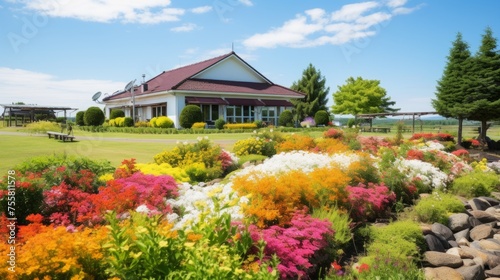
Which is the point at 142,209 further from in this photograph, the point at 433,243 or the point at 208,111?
the point at 208,111

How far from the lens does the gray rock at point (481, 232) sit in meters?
6.89

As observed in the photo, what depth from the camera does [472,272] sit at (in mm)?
5211

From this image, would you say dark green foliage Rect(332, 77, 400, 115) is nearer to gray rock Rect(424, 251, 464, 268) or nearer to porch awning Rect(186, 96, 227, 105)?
porch awning Rect(186, 96, 227, 105)

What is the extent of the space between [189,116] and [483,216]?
2499cm

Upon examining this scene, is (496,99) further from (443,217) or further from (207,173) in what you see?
(207,173)

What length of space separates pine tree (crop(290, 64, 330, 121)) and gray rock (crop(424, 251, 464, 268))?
41040 mm

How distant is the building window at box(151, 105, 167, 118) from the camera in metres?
36.1

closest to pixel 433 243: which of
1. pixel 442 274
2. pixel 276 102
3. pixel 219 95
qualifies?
pixel 442 274

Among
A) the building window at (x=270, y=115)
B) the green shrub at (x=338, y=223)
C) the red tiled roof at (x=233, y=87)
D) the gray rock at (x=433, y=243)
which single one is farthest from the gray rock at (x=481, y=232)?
the building window at (x=270, y=115)

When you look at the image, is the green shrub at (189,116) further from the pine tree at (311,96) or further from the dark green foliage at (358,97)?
the dark green foliage at (358,97)

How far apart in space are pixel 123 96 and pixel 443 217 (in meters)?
40.3

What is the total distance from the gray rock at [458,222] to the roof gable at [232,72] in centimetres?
3119

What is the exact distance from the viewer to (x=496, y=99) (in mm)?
20562

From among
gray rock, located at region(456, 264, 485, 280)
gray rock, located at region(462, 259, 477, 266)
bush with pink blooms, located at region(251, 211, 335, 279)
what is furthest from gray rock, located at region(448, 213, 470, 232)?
bush with pink blooms, located at region(251, 211, 335, 279)
